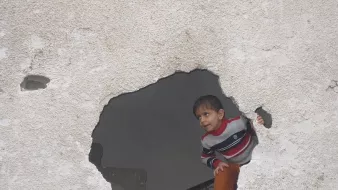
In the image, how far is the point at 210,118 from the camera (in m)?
2.75

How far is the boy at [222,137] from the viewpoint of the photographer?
266 cm

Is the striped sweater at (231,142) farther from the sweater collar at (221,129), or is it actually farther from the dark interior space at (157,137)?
the dark interior space at (157,137)

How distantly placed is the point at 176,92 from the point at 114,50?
54.6 inches

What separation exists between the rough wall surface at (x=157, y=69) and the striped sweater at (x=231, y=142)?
210 mm

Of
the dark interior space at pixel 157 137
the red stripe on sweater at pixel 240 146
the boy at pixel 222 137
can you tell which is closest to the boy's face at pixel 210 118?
the boy at pixel 222 137

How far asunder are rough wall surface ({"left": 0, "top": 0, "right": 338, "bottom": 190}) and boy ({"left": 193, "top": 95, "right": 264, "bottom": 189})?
218mm

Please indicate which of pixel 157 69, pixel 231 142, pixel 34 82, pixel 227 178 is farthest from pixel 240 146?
pixel 34 82

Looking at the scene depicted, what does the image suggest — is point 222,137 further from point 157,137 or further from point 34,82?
point 157,137

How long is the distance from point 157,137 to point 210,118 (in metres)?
1.39

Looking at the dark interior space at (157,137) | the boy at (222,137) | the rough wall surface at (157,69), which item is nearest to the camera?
the rough wall surface at (157,69)

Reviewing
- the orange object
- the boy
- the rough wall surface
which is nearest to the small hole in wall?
the rough wall surface

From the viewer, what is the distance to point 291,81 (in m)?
2.51

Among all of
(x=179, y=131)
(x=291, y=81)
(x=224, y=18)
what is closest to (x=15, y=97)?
(x=224, y=18)

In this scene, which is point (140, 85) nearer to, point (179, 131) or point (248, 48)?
point (248, 48)
